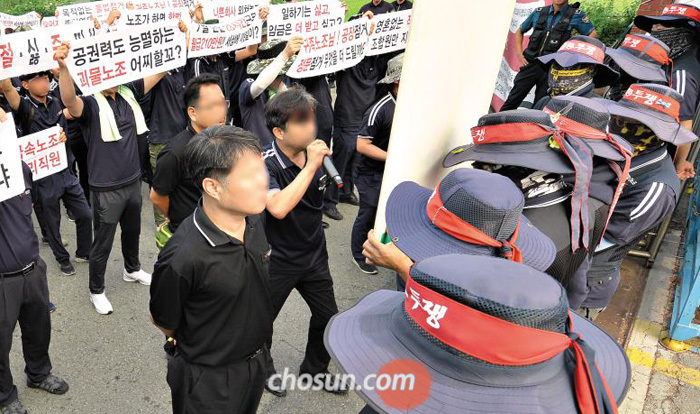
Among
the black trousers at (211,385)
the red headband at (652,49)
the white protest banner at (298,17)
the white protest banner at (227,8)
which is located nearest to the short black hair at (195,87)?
the black trousers at (211,385)

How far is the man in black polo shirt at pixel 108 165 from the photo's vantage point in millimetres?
3621

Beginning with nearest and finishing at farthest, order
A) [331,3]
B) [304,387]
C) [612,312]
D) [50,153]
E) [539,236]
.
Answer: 1. [539,236]
2. [304,387]
3. [50,153]
4. [612,312]
5. [331,3]

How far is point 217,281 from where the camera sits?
1.99m

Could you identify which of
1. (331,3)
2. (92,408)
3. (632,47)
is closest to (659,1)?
(632,47)

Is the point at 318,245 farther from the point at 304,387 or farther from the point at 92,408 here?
the point at 92,408

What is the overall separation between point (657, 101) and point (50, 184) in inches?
179

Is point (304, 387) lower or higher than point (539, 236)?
lower

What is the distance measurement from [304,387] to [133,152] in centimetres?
224

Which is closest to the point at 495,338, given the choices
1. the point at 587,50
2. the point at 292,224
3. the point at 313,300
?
the point at 292,224

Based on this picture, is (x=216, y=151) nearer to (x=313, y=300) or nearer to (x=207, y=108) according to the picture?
(x=207, y=108)

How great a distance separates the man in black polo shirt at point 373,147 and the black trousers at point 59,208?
244cm

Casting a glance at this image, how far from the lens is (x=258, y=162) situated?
207 cm

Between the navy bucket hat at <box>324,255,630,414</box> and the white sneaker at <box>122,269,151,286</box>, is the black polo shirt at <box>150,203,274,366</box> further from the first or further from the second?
the white sneaker at <box>122,269,151,286</box>

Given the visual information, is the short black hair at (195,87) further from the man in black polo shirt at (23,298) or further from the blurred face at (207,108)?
the man in black polo shirt at (23,298)
